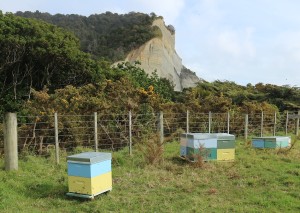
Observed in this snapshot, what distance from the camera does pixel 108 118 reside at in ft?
42.2

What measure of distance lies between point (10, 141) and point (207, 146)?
5.05m

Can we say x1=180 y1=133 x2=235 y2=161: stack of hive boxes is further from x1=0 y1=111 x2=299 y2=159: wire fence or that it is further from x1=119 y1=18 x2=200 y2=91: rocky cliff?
x1=119 y1=18 x2=200 y2=91: rocky cliff

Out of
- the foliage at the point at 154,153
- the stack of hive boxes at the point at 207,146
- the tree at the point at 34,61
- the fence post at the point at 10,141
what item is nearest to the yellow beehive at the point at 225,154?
the stack of hive boxes at the point at 207,146

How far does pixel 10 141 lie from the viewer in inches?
316

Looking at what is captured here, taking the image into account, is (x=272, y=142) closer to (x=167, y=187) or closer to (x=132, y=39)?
(x=167, y=187)

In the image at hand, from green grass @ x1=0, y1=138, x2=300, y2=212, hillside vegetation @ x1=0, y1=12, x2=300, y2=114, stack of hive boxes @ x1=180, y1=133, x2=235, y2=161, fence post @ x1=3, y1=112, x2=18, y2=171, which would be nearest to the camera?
green grass @ x1=0, y1=138, x2=300, y2=212

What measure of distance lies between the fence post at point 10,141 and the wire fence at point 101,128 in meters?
1.24

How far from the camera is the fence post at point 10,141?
26.2ft

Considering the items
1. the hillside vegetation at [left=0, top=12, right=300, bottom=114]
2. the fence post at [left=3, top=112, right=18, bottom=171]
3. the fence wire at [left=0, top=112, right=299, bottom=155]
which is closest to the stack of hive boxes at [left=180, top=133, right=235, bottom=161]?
the fence wire at [left=0, top=112, right=299, bottom=155]

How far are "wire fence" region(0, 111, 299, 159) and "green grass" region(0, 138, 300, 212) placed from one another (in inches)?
43.2

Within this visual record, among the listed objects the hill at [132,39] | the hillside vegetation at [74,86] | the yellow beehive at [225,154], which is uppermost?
the hill at [132,39]

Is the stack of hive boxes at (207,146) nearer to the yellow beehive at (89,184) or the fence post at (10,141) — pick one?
the yellow beehive at (89,184)

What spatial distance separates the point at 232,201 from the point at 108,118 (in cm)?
715

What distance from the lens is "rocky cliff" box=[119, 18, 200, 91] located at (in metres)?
42.4
